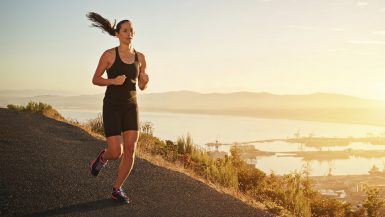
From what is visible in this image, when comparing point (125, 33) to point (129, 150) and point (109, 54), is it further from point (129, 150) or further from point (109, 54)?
point (129, 150)

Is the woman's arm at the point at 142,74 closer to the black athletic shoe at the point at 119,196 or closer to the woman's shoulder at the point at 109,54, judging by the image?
the woman's shoulder at the point at 109,54

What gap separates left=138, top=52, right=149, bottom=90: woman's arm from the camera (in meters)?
5.18

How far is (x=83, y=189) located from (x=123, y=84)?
1.92 m

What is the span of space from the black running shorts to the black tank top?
0.22 feet

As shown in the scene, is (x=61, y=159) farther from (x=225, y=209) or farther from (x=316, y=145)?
(x=316, y=145)

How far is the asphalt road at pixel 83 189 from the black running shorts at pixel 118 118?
40.3 inches

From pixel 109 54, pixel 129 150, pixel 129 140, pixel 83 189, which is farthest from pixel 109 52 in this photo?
pixel 83 189

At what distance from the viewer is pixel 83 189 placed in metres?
5.97

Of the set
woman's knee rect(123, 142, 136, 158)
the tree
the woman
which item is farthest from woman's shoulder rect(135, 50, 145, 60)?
the tree

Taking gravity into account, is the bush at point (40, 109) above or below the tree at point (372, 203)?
above

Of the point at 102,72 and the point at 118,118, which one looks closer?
the point at 102,72

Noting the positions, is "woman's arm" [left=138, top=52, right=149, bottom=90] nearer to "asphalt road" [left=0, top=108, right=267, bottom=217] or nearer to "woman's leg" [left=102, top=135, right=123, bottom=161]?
"woman's leg" [left=102, top=135, right=123, bottom=161]

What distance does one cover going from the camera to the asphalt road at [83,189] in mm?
5145

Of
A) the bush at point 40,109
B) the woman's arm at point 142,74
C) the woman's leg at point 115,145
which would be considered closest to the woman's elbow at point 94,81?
the woman's arm at point 142,74
